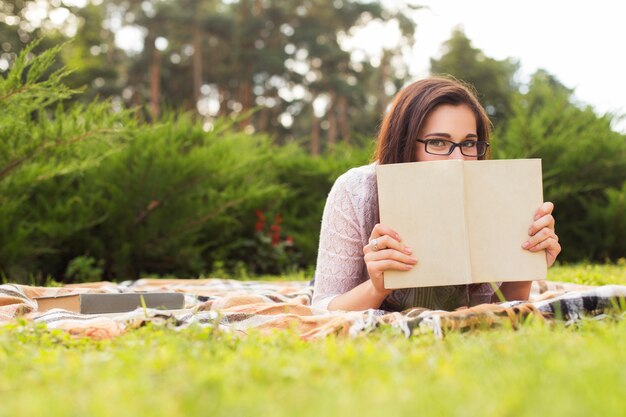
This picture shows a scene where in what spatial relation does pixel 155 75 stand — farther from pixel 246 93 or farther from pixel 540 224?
pixel 540 224

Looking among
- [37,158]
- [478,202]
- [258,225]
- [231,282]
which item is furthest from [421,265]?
[258,225]

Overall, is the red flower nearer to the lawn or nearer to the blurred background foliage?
the blurred background foliage

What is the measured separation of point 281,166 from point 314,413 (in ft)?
20.0

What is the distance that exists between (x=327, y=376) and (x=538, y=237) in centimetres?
129

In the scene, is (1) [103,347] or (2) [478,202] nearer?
(1) [103,347]

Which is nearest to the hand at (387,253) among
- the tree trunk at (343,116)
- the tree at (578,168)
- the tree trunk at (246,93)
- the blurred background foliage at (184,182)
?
the blurred background foliage at (184,182)

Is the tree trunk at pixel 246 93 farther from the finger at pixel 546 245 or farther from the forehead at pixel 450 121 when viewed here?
the finger at pixel 546 245

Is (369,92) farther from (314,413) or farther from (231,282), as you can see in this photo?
(314,413)

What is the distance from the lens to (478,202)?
93.5 inches

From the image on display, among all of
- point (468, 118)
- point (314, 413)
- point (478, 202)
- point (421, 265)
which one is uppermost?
point (468, 118)

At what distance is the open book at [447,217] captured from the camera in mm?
2322

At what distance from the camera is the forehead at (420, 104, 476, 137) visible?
2.76m

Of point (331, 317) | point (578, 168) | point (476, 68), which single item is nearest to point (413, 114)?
point (331, 317)

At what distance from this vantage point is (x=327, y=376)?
1.36m
